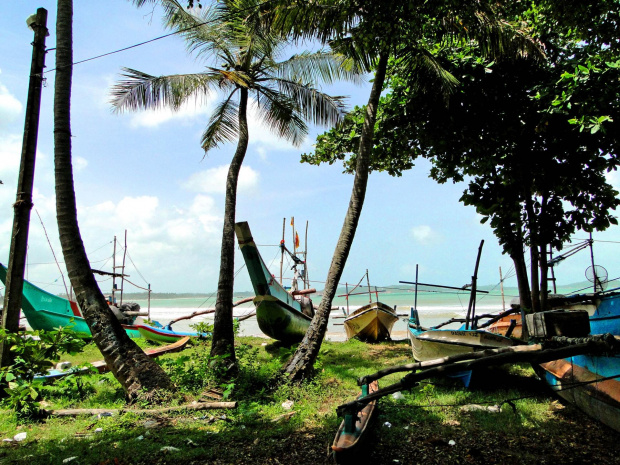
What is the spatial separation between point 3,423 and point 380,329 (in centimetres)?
1091

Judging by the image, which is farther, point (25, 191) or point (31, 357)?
point (25, 191)

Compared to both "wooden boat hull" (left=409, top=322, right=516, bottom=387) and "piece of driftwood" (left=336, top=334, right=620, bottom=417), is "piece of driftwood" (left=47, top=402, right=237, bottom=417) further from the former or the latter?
"wooden boat hull" (left=409, top=322, right=516, bottom=387)

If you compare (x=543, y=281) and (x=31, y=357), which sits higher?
(x=543, y=281)

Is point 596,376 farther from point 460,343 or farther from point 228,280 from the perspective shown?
point 228,280

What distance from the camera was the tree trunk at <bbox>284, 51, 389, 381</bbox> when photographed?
682 cm

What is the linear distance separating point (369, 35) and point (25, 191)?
6068 millimetres

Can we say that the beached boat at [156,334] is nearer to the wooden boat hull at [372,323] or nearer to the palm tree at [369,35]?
the wooden boat hull at [372,323]

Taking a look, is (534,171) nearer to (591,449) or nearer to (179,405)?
(591,449)

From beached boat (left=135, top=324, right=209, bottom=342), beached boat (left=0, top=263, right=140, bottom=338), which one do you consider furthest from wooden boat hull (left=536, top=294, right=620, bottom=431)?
beached boat (left=0, top=263, right=140, bottom=338)

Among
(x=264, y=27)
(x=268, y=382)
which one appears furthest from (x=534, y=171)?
(x=268, y=382)

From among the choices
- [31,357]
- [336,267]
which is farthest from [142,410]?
[336,267]

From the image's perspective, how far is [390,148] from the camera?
9961 mm

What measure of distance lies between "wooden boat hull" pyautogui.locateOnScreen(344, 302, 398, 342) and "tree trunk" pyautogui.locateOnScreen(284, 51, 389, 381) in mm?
6951

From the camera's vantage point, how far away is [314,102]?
9719 mm
